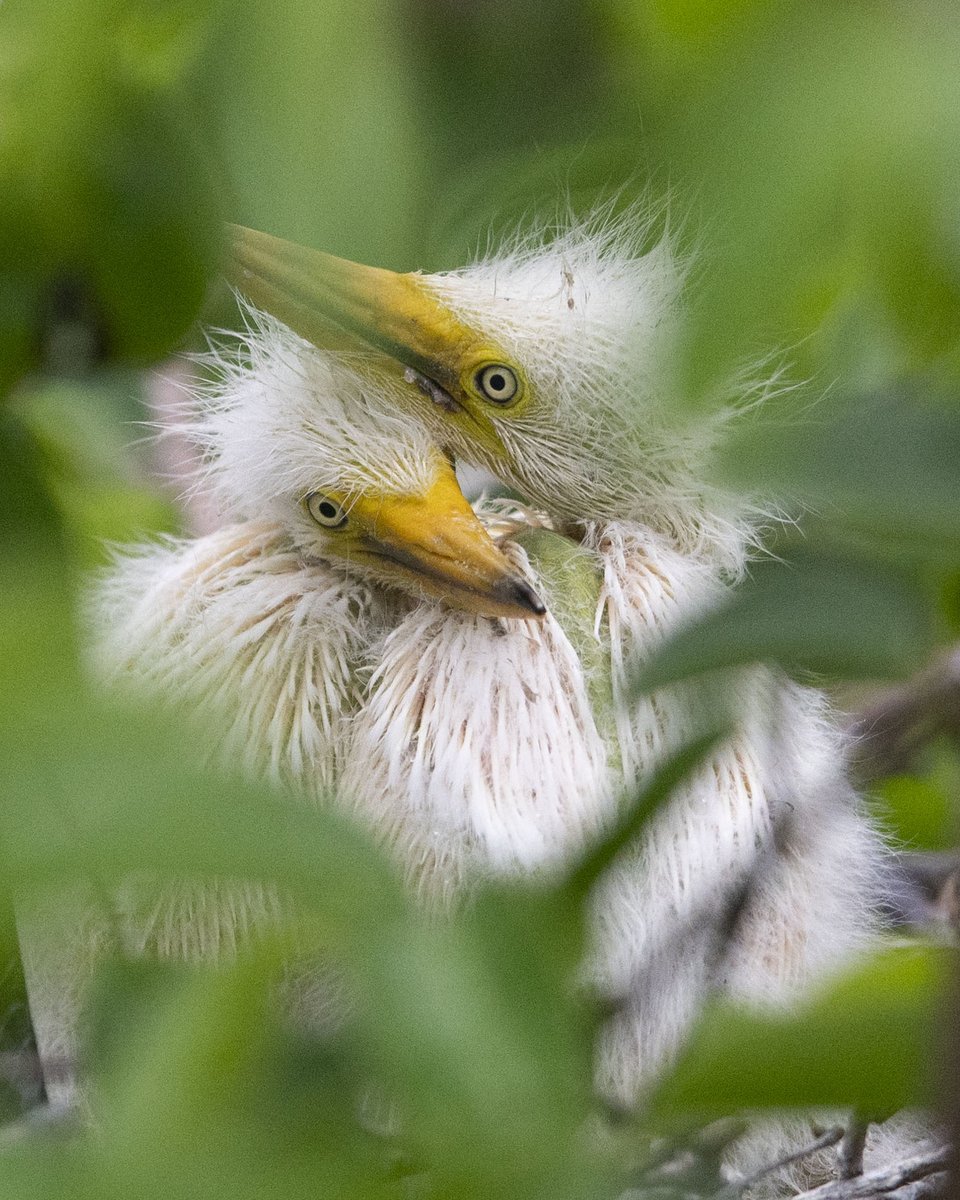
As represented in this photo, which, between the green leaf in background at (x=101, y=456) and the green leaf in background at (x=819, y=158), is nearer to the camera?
the green leaf in background at (x=819, y=158)

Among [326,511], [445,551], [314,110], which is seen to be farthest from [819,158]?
[326,511]

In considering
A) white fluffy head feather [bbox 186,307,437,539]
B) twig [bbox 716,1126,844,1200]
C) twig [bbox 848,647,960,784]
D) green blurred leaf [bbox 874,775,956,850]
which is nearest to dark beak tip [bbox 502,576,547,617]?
white fluffy head feather [bbox 186,307,437,539]

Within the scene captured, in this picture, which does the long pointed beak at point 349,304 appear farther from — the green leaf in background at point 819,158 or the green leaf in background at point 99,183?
the green leaf in background at point 819,158

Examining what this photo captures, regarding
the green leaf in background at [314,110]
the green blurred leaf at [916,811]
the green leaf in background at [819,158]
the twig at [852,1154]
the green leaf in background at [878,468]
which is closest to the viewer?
the green leaf in background at [819,158]

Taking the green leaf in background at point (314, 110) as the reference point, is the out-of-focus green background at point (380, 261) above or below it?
below

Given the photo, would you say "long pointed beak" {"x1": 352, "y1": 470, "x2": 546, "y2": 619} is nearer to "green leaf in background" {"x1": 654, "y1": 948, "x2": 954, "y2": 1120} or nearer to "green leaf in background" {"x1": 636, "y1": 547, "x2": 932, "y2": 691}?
"green leaf in background" {"x1": 636, "y1": 547, "x2": 932, "y2": 691}

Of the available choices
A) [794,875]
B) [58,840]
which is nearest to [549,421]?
[794,875]

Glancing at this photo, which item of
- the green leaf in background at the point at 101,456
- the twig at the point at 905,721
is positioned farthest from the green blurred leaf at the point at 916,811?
the green leaf in background at the point at 101,456
